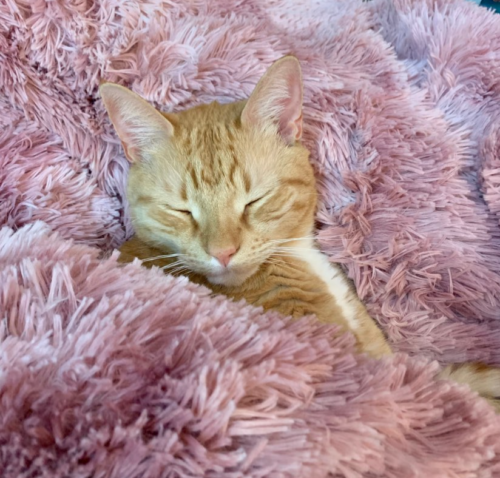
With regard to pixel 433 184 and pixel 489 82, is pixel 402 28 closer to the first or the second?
pixel 489 82

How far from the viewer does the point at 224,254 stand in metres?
0.98

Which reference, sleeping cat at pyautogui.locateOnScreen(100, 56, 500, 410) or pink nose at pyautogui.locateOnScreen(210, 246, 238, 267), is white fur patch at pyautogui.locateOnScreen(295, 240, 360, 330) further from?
pink nose at pyautogui.locateOnScreen(210, 246, 238, 267)

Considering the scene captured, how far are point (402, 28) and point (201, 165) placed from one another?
32.9 inches

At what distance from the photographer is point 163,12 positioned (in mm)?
1268

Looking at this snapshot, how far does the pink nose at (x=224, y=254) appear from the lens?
3.21 ft

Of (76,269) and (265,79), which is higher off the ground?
(265,79)

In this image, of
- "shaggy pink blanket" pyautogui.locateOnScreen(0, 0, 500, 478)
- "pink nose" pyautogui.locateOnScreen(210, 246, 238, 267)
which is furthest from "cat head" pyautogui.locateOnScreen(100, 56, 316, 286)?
"shaggy pink blanket" pyautogui.locateOnScreen(0, 0, 500, 478)

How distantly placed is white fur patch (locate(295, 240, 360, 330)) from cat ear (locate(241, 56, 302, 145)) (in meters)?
0.27

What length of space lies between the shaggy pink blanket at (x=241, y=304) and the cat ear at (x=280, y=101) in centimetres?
13

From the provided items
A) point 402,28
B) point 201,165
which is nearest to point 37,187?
point 201,165

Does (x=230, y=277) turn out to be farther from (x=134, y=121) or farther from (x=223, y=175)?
(x=134, y=121)

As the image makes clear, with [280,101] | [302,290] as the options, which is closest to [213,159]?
[280,101]

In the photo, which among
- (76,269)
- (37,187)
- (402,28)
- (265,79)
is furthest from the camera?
(402,28)

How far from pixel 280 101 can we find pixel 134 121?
335mm
